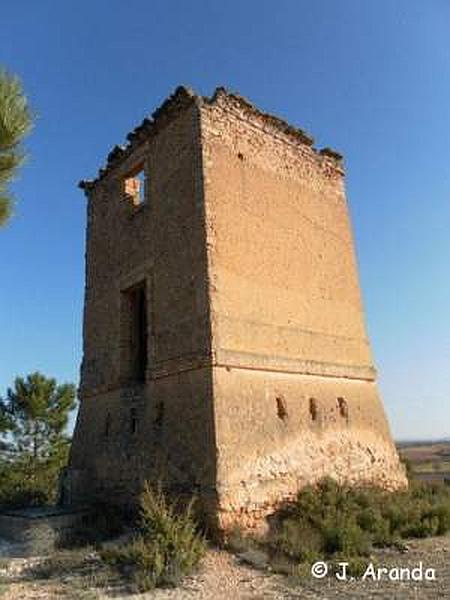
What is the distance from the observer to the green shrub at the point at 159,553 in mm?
6207

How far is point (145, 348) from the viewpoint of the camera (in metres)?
11.2

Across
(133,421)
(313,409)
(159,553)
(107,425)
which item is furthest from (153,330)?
(159,553)

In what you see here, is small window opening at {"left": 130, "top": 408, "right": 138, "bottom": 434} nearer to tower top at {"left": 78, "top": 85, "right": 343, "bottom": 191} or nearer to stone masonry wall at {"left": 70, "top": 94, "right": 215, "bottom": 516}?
stone masonry wall at {"left": 70, "top": 94, "right": 215, "bottom": 516}

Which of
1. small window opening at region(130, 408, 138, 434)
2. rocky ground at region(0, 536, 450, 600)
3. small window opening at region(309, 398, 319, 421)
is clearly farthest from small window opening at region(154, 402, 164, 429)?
small window opening at region(309, 398, 319, 421)

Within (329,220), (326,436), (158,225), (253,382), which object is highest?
(329,220)

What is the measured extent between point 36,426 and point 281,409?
10.9 metres

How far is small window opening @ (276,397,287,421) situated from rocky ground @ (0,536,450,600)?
2.51 metres

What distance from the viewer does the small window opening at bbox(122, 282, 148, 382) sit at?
35.4ft

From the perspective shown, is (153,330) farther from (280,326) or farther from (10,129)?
(10,129)

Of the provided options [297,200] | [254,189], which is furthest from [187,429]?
[297,200]

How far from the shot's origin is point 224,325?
8633 millimetres

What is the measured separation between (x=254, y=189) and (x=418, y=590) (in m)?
7.02

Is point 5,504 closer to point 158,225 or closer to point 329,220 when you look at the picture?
point 158,225

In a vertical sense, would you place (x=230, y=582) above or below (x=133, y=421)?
below
